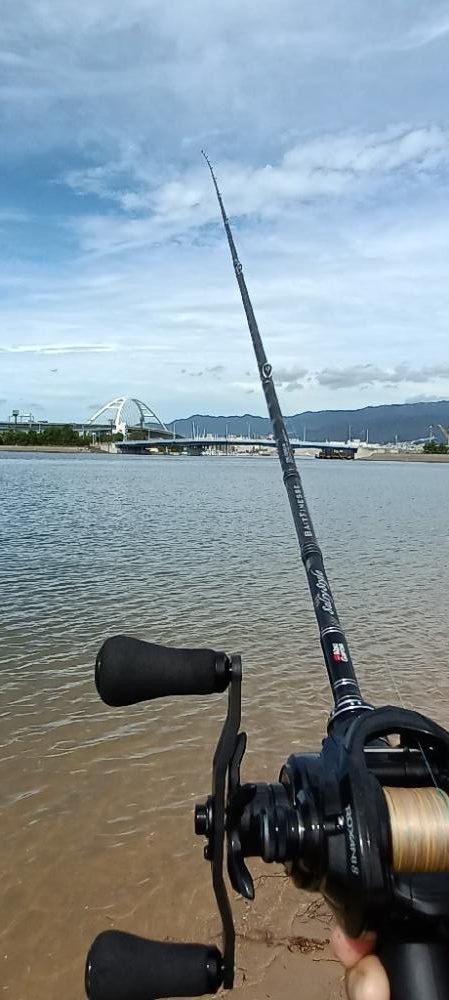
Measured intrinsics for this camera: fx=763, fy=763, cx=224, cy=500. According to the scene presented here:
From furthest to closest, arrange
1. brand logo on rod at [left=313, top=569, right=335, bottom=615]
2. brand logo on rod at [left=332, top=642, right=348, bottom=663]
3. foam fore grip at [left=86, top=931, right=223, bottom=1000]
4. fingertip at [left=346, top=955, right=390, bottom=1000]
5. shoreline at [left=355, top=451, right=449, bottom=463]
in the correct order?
shoreline at [left=355, top=451, right=449, bottom=463] < brand logo on rod at [left=313, top=569, right=335, bottom=615] < brand logo on rod at [left=332, top=642, right=348, bottom=663] < fingertip at [left=346, top=955, right=390, bottom=1000] < foam fore grip at [left=86, top=931, right=223, bottom=1000]

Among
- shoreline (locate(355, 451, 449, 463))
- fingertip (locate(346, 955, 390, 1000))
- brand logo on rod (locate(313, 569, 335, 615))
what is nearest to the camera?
fingertip (locate(346, 955, 390, 1000))

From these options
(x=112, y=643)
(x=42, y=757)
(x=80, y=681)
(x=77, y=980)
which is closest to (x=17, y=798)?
(x=42, y=757)

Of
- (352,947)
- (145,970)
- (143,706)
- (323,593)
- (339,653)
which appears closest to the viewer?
(145,970)

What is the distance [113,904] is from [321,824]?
320 cm

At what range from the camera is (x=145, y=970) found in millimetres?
1014

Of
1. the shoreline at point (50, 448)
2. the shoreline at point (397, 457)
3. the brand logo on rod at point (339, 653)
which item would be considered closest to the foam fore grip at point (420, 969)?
the brand logo on rod at point (339, 653)

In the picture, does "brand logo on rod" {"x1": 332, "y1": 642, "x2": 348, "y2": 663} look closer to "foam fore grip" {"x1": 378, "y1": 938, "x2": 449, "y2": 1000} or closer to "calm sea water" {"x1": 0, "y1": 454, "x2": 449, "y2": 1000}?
"foam fore grip" {"x1": 378, "y1": 938, "x2": 449, "y2": 1000}

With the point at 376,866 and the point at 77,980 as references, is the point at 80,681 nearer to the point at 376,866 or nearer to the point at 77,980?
the point at 77,980

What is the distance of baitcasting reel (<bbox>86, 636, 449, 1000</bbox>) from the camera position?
3.33 ft

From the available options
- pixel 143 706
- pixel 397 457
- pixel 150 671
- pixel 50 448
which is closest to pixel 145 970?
pixel 150 671

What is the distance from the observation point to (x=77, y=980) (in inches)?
128

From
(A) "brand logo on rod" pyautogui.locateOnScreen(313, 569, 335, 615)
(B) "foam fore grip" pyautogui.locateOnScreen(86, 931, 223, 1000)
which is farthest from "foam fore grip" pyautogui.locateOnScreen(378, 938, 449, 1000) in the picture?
(A) "brand logo on rod" pyautogui.locateOnScreen(313, 569, 335, 615)

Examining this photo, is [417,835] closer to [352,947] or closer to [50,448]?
[352,947]

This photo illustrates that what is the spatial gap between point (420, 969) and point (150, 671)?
1.86ft
